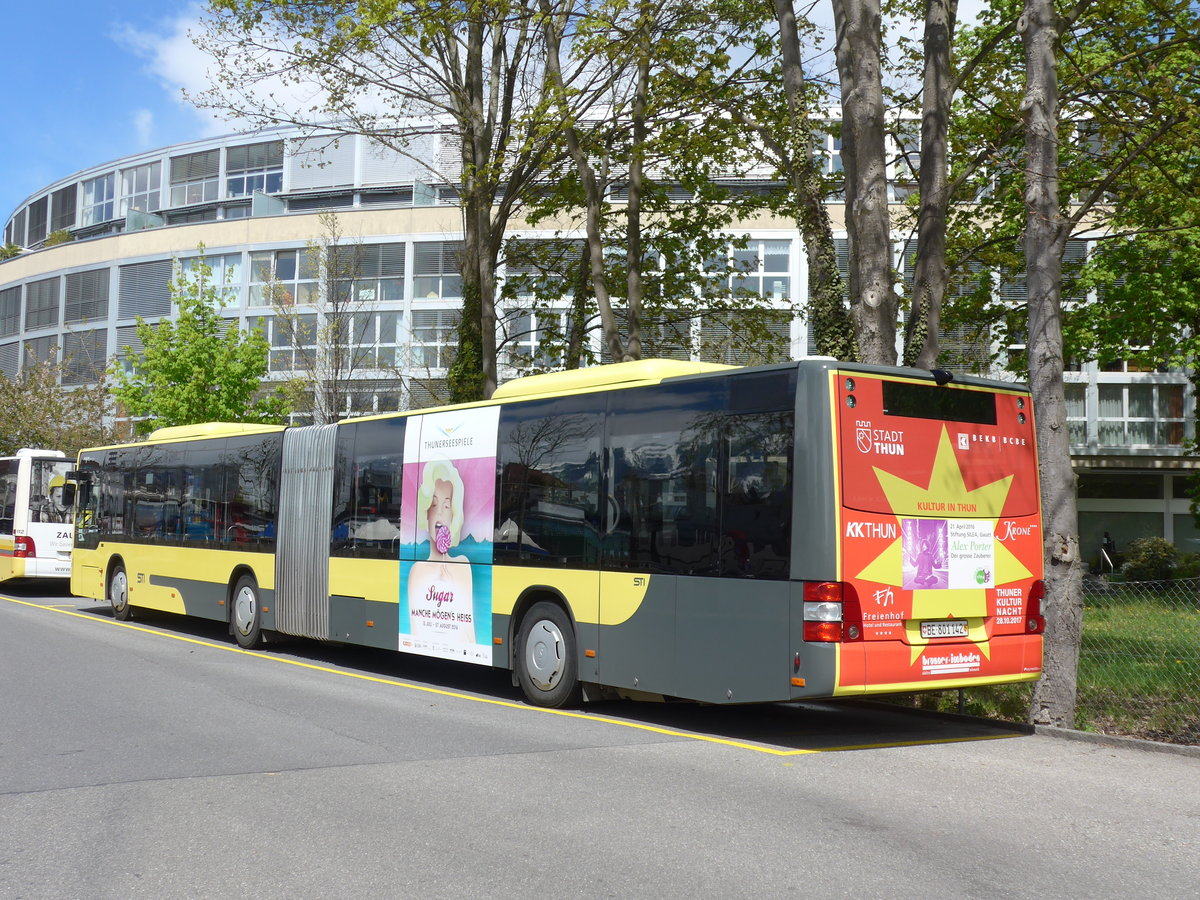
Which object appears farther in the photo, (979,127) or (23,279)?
(23,279)

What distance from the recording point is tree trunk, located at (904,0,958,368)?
547 inches

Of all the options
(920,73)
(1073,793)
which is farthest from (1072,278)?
(1073,793)

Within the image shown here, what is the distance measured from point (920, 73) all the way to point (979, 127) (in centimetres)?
206

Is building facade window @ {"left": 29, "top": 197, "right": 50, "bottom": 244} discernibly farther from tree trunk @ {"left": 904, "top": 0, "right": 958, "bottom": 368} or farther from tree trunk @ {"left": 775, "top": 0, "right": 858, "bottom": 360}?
tree trunk @ {"left": 904, "top": 0, "right": 958, "bottom": 368}

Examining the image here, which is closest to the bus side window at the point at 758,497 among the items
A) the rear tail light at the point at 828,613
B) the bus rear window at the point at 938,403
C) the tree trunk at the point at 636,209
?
the rear tail light at the point at 828,613

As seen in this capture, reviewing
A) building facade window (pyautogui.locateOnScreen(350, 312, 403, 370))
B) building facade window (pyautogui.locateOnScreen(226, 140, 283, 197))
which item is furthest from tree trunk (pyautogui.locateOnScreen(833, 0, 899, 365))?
building facade window (pyautogui.locateOnScreen(226, 140, 283, 197))

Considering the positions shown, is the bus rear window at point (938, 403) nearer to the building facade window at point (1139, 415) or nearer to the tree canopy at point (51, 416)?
the building facade window at point (1139, 415)

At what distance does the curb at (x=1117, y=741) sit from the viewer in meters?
9.25

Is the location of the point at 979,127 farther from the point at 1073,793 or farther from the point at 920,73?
the point at 1073,793

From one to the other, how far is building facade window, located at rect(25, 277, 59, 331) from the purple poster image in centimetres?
5458

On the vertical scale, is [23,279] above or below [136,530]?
above

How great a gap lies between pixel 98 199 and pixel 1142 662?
58.1 meters

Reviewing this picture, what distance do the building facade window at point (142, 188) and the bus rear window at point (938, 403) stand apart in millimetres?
54119

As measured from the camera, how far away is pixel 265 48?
19.6 meters
